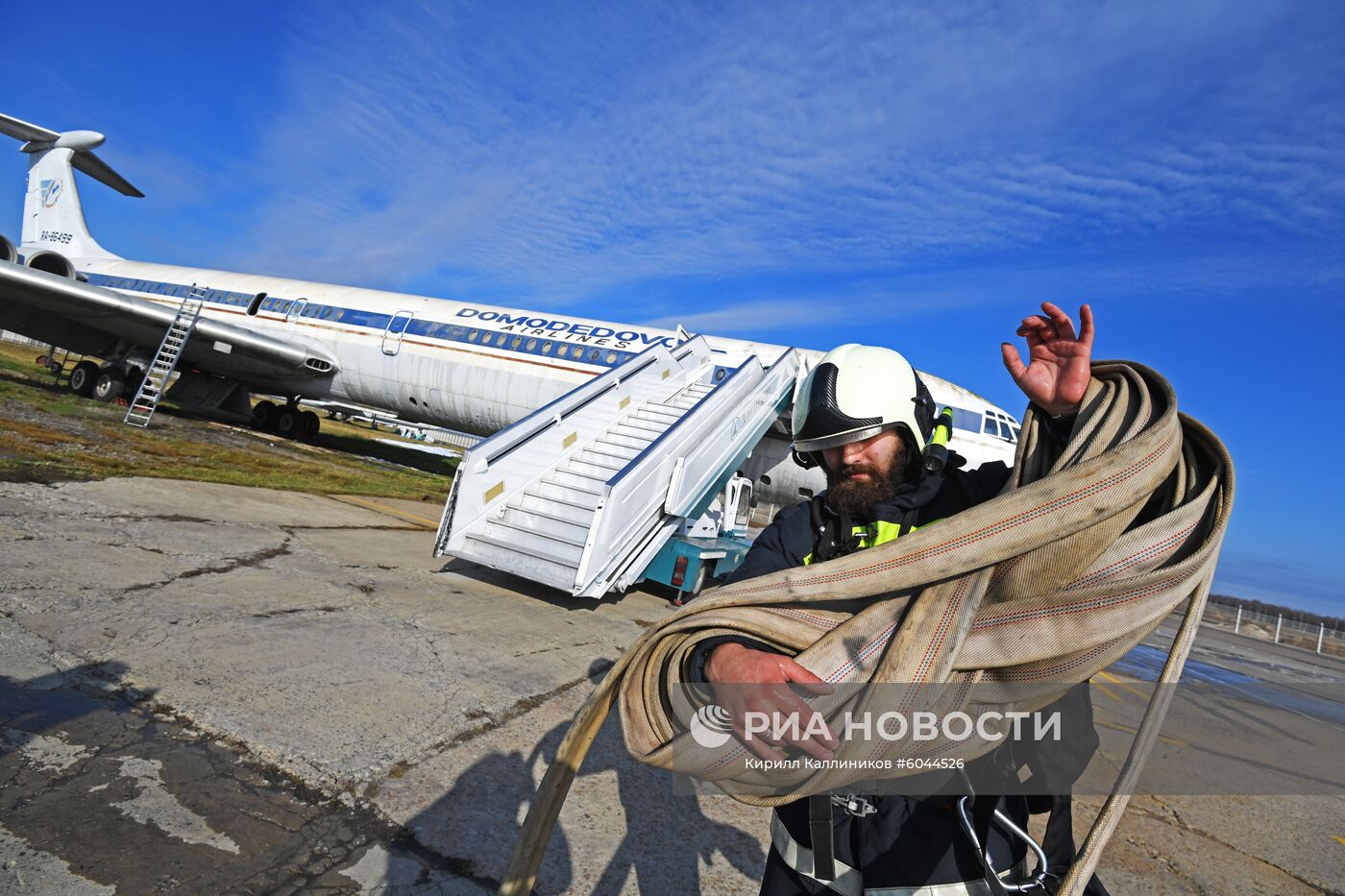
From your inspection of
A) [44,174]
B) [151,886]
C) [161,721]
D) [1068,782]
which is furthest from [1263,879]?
[44,174]

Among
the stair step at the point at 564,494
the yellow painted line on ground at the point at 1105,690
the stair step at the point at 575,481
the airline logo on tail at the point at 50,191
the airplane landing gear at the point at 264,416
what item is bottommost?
the airplane landing gear at the point at 264,416

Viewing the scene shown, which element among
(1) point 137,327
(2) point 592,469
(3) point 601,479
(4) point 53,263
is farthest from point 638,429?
(4) point 53,263

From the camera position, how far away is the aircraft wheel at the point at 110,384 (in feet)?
57.2

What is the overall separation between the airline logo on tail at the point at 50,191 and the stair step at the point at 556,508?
88.7 ft

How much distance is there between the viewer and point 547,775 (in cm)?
151

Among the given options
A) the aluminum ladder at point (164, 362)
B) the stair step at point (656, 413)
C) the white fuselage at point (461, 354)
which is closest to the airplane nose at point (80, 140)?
the white fuselage at point (461, 354)

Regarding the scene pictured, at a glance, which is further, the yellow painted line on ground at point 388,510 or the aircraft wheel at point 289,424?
the aircraft wheel at point 289,424

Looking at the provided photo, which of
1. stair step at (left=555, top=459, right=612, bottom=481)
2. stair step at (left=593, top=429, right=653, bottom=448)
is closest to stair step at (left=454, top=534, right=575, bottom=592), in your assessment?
→ stair step at (left=555, top=459, right=612, bottom=481)

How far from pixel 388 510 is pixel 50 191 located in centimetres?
2399

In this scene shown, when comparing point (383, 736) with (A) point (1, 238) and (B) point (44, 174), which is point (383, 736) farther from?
(B) point (44, 174)

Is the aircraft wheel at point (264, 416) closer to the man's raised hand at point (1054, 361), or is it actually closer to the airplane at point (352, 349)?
the airplane at point (352, 349)

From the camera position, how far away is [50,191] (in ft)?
80.7

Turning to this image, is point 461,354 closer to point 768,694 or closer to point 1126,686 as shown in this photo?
point 1126,686

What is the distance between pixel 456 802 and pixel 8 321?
20.9 metres
